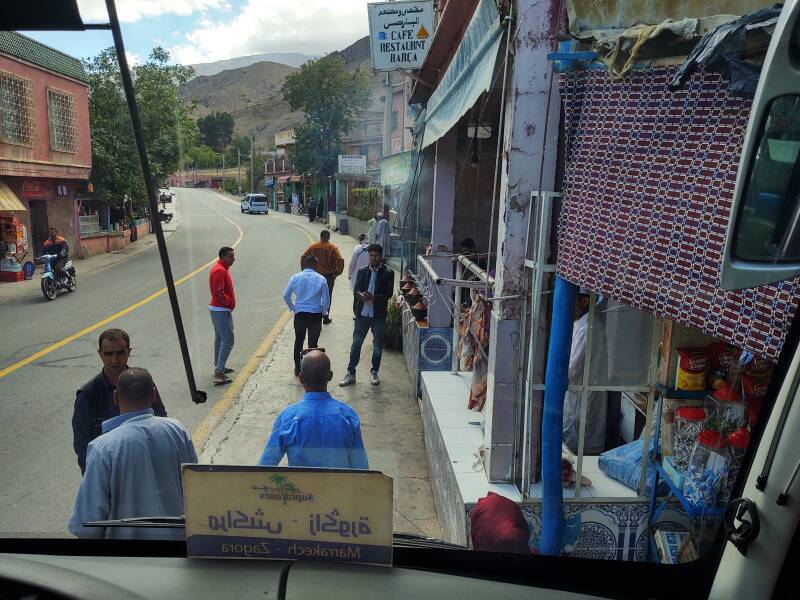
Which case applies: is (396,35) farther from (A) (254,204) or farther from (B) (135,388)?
(A) (254,204)

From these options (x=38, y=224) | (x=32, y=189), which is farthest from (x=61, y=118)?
(x=38, y=224)

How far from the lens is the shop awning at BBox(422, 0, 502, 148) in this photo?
3539 millimetres

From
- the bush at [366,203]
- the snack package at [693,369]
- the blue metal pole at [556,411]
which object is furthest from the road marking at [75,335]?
the bush at [366,203]

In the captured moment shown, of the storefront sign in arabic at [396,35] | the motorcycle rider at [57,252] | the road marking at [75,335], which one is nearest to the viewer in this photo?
the road marking at [75,335]

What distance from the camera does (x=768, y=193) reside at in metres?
1.22

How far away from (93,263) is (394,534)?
18.7m

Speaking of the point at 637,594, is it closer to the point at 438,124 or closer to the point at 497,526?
the point at 497,526

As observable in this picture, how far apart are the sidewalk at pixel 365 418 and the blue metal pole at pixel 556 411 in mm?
703

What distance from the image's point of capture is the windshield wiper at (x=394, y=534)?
168 centimetres

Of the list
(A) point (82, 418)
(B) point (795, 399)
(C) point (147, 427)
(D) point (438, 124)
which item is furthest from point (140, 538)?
(D) point (438, 124)

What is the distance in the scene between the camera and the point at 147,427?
2643mm

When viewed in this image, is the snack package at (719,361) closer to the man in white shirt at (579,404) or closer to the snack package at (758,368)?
the snack package at (758,368)

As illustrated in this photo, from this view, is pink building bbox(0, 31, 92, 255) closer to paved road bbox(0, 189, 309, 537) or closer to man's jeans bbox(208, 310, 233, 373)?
paved road bbox(0, 189, 309, 537)

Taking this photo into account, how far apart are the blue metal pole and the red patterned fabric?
0.15 meters
